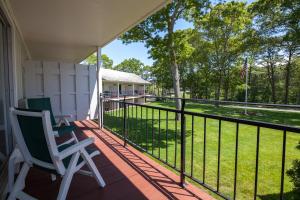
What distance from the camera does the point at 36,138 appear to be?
1611mm

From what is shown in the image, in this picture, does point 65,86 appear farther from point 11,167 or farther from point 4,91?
point 11,167

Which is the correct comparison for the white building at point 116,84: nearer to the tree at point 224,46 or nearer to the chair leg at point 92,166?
the tree at point 224,46

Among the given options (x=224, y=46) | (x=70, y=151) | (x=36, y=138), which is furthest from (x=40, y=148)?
(x=224, y=46)

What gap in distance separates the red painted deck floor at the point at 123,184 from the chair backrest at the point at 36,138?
1.68 ft

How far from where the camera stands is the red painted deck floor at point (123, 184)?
195 cm

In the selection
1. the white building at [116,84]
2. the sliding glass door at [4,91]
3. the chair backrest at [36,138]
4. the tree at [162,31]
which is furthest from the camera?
the white building at [116,84]

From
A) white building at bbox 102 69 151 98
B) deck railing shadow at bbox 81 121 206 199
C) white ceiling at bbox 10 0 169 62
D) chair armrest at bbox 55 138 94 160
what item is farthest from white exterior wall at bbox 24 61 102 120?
white building at bbox 102 69 151 98

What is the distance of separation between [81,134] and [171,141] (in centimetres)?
262

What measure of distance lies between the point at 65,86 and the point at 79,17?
3.18 metres

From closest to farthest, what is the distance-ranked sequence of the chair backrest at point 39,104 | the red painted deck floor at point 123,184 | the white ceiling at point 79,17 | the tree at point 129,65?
the red painted deck floor at point 123,184 < the white ceiling at point 79,17 < the chair backrest at point 39,104 < the tree at point 129,65

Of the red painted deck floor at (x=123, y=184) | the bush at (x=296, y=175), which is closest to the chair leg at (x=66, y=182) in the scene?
the red painted deck floor at (x=123, y=184)

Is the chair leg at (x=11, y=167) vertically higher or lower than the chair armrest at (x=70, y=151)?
lower

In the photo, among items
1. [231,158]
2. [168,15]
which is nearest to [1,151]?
[231,158]

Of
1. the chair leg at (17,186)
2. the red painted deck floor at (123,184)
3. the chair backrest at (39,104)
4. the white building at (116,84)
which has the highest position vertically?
the white building at (116,84)
